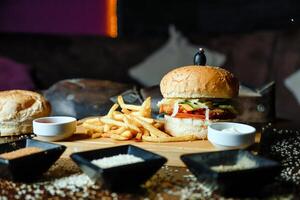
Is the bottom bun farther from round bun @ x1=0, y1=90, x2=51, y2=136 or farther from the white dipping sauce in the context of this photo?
round bun @ x1=0, y1=90, x2=51, y2=136

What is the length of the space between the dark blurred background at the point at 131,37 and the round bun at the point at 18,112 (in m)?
2.24

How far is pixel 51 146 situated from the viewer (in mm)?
1928

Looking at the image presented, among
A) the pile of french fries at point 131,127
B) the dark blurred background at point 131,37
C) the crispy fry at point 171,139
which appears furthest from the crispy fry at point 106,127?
the dark blurred background at point 131,37

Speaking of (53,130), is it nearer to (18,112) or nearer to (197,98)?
(18,112)

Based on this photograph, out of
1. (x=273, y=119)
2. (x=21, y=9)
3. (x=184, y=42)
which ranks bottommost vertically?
(x=273, y=119)

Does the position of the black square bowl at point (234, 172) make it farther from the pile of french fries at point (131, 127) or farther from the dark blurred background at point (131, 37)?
the dark blurred background at point (131, 37)

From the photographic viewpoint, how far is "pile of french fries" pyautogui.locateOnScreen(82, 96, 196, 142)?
2.26 meters

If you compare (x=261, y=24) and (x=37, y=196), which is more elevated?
(x=261, y=24)

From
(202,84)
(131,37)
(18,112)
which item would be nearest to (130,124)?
(202,84)

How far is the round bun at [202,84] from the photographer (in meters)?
2.31

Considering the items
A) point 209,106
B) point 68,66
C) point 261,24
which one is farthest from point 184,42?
point 209,106

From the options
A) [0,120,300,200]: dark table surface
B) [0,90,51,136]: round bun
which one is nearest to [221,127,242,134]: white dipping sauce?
[0,120,300,200]: dark table surface

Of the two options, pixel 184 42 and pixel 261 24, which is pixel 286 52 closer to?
pixel 261 24

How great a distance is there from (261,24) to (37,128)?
340cm
